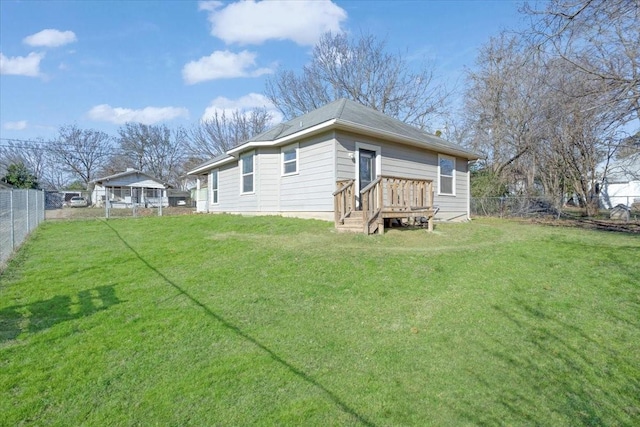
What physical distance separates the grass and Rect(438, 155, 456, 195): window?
23.2ft

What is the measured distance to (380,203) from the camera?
804cm

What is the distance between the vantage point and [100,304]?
423 centimetres

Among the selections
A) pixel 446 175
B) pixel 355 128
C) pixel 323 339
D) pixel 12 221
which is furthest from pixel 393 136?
pixel 12 221

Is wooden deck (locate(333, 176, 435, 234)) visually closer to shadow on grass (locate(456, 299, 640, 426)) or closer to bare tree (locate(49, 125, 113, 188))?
shadow on grass (locate(456, 299, 640, 426))

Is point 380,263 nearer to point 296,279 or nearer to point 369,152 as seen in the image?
point 296,279

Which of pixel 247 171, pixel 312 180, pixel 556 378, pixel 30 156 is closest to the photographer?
pixel 556 378

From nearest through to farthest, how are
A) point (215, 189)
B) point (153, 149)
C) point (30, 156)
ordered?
point (215, 189) → point (30, 156) → point (153, 149)

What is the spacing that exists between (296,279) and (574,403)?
11.2ft

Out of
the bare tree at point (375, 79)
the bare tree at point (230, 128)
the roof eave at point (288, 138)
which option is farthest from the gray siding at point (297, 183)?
the bare tree at point (230, 128)

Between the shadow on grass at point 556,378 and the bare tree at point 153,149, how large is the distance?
1714 inches

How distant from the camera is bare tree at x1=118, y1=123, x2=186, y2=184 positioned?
4194 cm

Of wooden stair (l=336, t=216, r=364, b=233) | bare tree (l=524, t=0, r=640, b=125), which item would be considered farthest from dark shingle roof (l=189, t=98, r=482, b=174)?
bare tree (l=524, t=0, r=640, b=125)

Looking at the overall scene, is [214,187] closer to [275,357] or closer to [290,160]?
[290,160]

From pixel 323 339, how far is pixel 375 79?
24.4 metres
